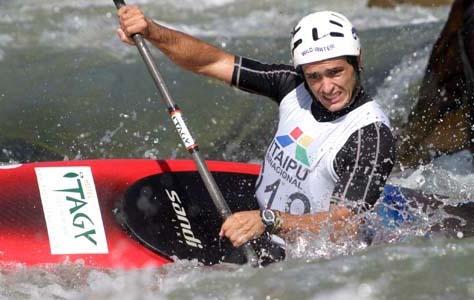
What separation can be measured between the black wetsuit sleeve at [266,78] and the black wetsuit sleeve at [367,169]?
0.63 metres

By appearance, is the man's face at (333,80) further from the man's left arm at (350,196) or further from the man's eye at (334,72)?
the man's left arm at (350,196)

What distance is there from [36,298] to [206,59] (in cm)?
Answer: 144

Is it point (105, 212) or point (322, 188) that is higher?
point (105, 212)

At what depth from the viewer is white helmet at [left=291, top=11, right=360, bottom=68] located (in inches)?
178

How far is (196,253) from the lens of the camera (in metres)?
4.99

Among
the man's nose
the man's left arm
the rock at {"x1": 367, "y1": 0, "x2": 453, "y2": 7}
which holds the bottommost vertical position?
the man's left arm

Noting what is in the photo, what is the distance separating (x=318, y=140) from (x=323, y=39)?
0.48 m

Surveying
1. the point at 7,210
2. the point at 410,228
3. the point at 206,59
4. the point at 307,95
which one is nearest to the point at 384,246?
the point at 410,228

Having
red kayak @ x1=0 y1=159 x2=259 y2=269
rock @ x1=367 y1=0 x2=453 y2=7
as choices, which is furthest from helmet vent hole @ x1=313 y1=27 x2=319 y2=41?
rock @ x1=367 y1=0 x2=453 y2=7

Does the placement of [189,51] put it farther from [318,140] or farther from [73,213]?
[73,213]

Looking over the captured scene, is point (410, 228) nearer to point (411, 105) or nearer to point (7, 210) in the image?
point (7, 210)

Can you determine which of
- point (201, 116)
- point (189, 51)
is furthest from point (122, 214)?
point (201, 116)

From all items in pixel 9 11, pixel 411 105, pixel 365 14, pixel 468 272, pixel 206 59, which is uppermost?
pixel 9 11

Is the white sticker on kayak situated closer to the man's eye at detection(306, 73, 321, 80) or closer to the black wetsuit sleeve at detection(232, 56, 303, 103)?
the black wetsuit sleeve at detection(232, 56, 303, 103)
